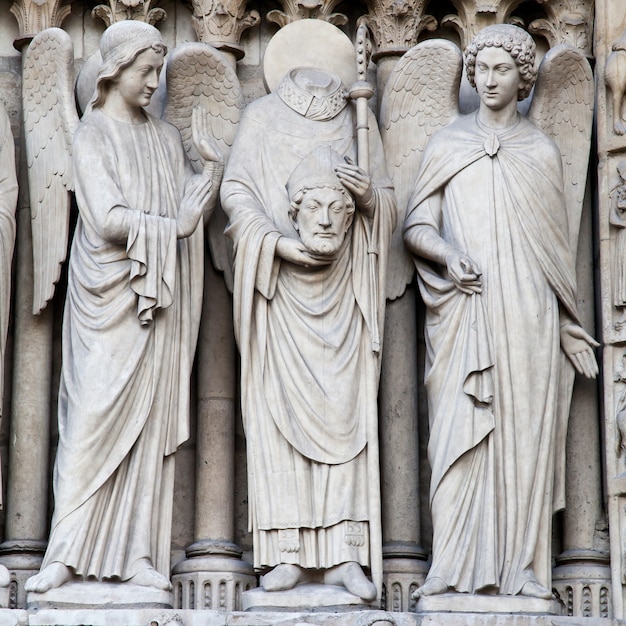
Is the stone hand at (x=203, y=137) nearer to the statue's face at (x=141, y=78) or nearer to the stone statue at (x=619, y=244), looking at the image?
the statue's face at (x=141, y=78)

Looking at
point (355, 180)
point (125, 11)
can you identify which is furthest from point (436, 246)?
point (125, 11)

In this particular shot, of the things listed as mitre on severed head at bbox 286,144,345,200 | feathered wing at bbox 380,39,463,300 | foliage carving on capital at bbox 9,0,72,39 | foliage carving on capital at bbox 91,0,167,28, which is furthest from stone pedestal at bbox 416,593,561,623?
foliage carving on capital at bbox 9,0,72,39

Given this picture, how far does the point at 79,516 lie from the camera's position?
32.3ft

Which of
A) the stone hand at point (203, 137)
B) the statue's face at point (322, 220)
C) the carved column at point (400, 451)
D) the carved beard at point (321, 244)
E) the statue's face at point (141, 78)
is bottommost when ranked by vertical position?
the carved column at point (400, 451)

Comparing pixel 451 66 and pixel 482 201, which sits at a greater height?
pixel 451 66

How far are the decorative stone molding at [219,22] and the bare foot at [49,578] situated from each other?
9.31ft

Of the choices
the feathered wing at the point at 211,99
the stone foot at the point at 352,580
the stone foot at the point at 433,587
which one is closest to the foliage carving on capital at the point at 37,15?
the feathered wing at the point at 211,99

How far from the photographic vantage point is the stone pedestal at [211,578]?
10156mm

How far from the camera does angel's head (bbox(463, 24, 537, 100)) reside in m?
10.3

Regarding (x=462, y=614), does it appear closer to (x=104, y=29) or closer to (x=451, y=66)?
(x=451, y=66)

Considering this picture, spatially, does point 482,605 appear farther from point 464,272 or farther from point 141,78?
point 141,78

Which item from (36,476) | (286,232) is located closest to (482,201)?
(286,232)

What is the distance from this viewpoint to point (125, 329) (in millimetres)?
10031

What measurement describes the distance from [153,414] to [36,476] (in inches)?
29.7
